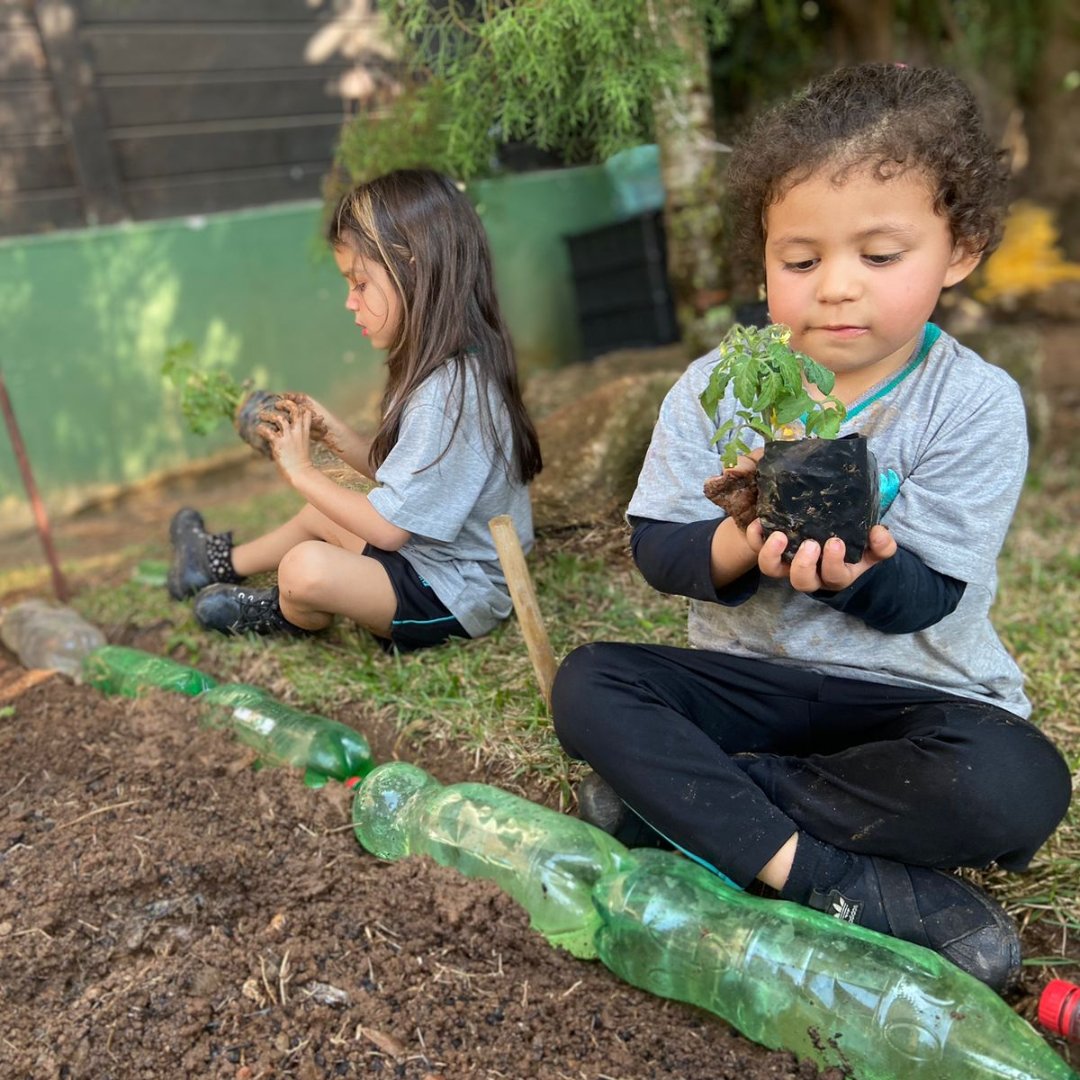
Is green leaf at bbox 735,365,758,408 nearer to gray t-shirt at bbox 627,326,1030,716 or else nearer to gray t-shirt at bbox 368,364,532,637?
gray t-shirt at bbox 627,326,1030,716

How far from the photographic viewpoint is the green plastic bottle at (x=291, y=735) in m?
2.14

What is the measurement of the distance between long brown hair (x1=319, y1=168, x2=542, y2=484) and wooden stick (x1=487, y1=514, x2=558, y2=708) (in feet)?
1.36

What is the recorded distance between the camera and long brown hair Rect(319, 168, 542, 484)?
7.47ft

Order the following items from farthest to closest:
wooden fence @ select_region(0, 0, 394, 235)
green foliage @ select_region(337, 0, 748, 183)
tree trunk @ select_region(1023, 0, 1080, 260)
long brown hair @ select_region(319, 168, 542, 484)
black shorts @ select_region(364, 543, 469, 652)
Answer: tree trunk @ select_region(1023, 0, 1080, 260)
wooden fence @ select_region(0, 0, 394, 235)
green foliage @ select_region(337, 0, 748, 183)
black shorts @ select_region(364, 543, 469, 652)
long brown hair @ select_region(319, 168, 542, 484)

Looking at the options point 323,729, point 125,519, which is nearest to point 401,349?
point 323,729

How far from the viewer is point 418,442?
89.9 inches

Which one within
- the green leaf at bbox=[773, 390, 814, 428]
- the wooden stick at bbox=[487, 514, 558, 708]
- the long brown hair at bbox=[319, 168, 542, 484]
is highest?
the long brown hair at bbox=[319, 168, 542, 484]

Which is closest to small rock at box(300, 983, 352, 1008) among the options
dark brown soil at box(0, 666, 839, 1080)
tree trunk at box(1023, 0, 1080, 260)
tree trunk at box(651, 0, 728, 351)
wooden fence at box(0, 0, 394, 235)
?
dark brown soil at box(0, 666, 839, 1080)

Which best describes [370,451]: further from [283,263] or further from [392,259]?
[283,263]

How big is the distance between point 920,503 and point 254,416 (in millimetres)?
1573

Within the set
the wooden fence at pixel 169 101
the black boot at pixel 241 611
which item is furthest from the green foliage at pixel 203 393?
the wooden fence at pixel 169 101

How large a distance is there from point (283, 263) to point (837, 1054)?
5154mm

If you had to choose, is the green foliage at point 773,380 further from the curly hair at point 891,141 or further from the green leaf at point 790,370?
the curly hair at point 891,141

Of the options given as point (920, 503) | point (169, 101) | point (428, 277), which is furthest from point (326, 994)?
point (169, 101)
